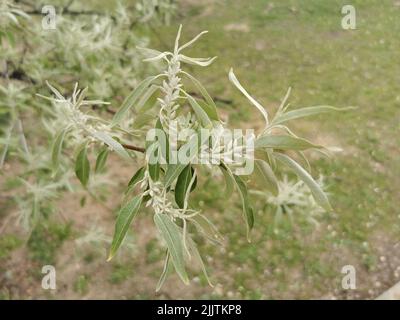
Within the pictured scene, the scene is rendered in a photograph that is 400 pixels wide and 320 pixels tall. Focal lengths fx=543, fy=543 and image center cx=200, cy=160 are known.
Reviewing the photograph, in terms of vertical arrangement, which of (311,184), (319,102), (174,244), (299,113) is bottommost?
(174,244)

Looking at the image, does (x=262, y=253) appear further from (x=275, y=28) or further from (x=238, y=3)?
(x=238, y=3)

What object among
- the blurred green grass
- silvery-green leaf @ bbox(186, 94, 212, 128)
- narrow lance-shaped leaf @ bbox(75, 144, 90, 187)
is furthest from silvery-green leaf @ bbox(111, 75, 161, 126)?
the blurred green grass

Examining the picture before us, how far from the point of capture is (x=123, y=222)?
1.22 m

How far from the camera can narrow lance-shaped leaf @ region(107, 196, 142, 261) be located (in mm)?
1208

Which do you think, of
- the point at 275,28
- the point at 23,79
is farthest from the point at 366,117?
the point at 23,79

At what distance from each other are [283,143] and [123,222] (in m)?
0.40

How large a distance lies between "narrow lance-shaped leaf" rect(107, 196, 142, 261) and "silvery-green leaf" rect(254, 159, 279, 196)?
0.93ft

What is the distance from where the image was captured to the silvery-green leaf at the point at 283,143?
3.72 feet

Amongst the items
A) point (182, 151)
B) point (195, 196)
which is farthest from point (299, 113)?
point (195, 196)

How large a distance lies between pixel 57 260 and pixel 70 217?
35 cm

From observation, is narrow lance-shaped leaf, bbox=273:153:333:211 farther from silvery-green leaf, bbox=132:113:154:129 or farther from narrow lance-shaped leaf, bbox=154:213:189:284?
silvery-green leaf, bbox=132:113:154:129

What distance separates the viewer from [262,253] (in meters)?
3.41

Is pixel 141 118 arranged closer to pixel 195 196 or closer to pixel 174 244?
pixel 174 244

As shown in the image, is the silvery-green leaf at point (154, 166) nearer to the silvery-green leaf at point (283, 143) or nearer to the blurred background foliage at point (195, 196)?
the silvery-green leaf at point (283, 143)
